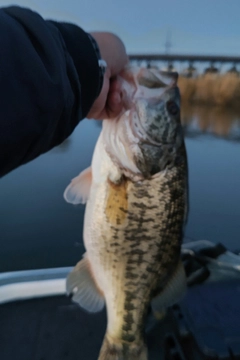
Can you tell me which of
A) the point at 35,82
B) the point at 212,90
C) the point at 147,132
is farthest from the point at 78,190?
the point at 212,90

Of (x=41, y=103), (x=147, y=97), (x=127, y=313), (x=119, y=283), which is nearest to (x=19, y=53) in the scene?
(x=41, y=103)

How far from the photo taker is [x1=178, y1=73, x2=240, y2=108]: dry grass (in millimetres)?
14680

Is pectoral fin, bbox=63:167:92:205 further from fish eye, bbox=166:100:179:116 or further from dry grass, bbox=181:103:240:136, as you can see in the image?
dry grass, bbox=181:103:240:136

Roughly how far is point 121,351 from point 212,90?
1514 centimetres

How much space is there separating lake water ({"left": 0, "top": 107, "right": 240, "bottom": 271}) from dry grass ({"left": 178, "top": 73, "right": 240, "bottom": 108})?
6.37 m

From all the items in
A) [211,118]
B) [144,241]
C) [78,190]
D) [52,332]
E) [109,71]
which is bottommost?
[211,118]

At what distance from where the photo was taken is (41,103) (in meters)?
0.85

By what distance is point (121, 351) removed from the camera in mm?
1629

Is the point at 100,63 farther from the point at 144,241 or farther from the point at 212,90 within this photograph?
the point at 212,90

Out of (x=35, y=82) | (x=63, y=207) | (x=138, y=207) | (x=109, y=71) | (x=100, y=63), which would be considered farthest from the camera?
(x=63, y=207)

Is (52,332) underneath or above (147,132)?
underneath

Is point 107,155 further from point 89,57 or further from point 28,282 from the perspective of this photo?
point 28,282

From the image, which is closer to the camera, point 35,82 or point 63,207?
point 35,82

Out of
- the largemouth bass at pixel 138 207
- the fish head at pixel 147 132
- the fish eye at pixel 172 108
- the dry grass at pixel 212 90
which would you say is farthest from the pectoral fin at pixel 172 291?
the dry grass at pixel 212 90
